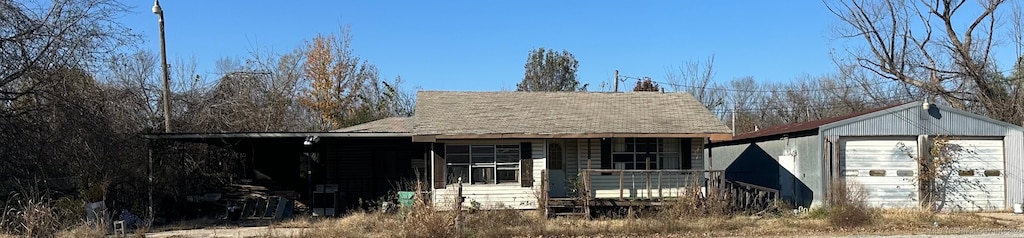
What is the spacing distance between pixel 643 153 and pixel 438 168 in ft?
A: 15.4

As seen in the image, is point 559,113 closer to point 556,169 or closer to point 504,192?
point 556,169

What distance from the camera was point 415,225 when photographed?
11.2 meters

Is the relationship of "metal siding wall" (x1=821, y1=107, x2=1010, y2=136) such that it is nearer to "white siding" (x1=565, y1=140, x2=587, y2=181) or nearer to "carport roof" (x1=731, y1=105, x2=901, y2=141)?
"carport roof" (x1=731, y1=105, x2=901, y2=141)

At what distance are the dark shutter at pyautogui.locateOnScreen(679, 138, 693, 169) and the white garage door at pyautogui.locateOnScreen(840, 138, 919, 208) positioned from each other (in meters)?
3.39

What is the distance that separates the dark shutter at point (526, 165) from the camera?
1697 centimetres

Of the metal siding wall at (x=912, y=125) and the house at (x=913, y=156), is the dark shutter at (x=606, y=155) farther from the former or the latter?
the metal siding wall at (x=912, y=125)

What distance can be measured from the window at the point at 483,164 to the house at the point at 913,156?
4.57 meters

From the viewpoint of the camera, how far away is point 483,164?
17109mm

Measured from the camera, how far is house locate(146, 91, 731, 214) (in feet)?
54.2

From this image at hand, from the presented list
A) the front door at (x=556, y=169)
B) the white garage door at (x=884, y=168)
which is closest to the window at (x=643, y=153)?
the front door at (x=556, y=169)

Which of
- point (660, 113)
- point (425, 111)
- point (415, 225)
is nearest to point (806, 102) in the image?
point (660, 113)

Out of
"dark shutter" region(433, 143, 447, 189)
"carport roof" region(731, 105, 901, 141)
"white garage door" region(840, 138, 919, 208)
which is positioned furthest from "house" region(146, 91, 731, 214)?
"white garage door" region(840, 138, 919, 208)

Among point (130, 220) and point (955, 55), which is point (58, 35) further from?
point (955, 55)

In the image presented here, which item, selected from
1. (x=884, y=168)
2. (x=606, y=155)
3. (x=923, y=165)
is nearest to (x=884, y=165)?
(x=884, y=168)
